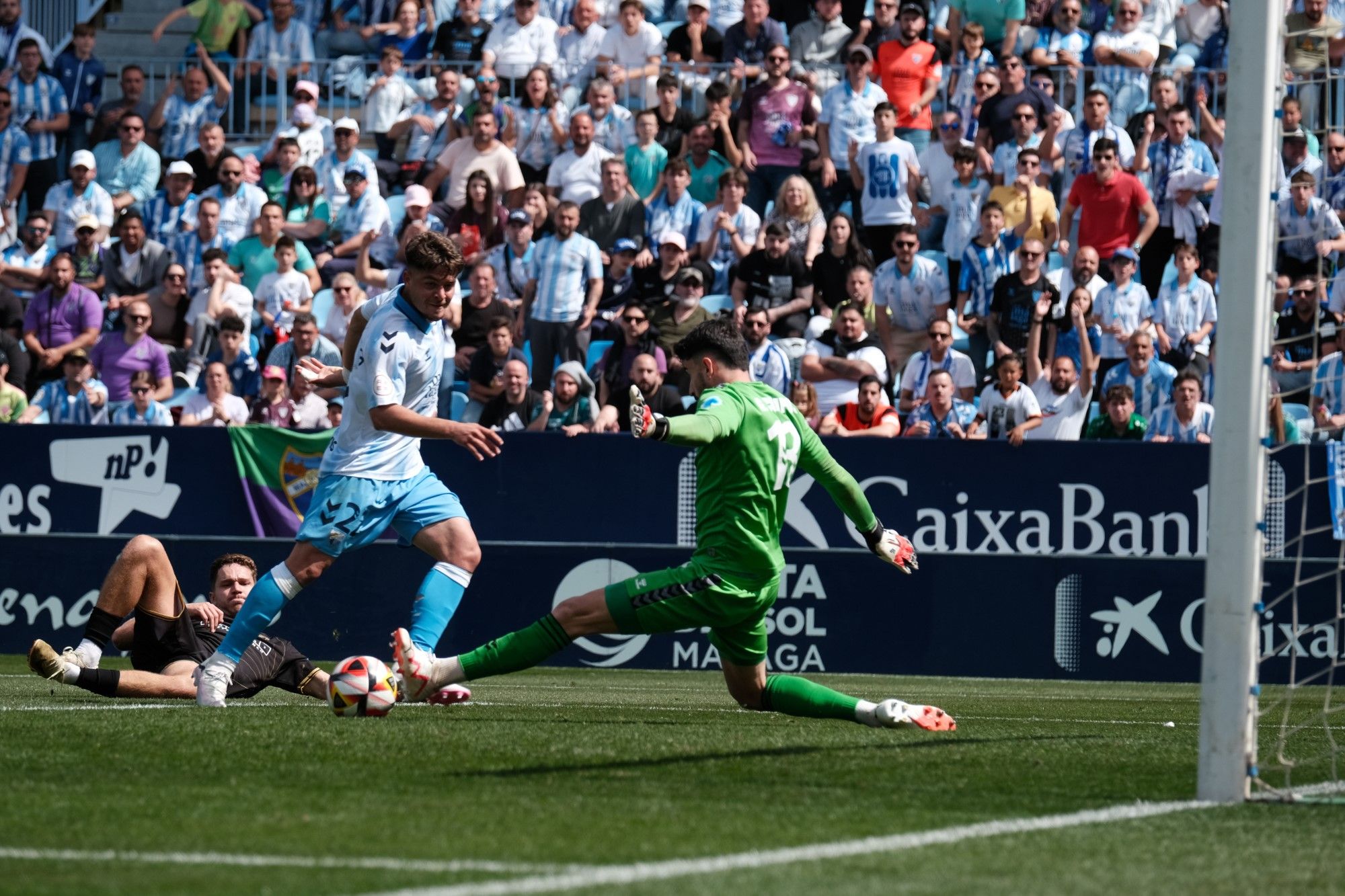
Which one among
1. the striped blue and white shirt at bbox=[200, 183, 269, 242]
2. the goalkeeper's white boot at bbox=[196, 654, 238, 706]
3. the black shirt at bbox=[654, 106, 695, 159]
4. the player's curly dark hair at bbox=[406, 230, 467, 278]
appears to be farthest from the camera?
the black shirt at bbox=[654, 106, 695, 159]

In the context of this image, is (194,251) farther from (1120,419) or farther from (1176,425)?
(1176,425)

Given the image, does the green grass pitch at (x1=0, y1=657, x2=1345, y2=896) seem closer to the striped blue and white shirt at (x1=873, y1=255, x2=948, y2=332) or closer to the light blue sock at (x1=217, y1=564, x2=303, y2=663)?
the light blue sock at (x1=217, y1=564, x2=303, y2=663)

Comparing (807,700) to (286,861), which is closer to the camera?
(286,861)

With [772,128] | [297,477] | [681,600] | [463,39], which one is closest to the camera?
[681,600]

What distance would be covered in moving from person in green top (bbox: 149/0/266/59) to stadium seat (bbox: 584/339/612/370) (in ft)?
22.7

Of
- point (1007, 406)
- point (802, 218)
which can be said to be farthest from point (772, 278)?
point (1007, 406)

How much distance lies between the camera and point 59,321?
19.3 meters

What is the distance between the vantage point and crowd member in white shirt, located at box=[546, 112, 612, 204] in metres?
20.0

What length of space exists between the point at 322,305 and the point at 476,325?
1996mm

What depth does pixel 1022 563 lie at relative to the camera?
605 inches

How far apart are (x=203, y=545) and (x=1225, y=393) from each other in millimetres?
10933

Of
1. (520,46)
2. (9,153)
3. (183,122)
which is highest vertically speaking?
(520,46)

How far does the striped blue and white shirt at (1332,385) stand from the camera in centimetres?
1266

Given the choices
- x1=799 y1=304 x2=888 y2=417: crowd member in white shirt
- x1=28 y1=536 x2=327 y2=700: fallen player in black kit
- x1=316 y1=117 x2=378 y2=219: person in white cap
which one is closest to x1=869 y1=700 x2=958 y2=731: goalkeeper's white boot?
x1=28 y1=536 x2=327 y2=700: fallen player in black kit
